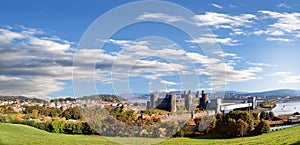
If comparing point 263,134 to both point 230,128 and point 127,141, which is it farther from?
point 127,141

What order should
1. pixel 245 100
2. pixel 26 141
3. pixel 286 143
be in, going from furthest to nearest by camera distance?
1. pixel 245 100
2. pixel 26 141
3. pixel 286 143

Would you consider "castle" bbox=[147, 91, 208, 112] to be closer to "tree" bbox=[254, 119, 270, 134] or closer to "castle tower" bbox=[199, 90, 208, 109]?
"castle tower" bbox=[199, 90, 208, 109]

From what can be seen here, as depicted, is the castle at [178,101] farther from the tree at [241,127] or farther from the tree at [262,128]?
the tree at [262,128]

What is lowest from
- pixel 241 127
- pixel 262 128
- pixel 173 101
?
pixel 262 128

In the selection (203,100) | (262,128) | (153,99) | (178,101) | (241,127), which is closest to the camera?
(153,99)

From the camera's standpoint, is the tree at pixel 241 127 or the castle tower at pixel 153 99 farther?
the tree at pixel 241 127

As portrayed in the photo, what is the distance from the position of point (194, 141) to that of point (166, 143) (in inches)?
90.1

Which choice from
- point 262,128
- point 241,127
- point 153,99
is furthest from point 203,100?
point 262,128

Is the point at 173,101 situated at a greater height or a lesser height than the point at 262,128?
greater

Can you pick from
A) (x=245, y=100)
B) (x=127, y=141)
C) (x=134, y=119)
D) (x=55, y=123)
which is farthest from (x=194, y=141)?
(x=245, y=100)

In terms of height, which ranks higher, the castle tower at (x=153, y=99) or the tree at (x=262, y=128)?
the castle tower at (x=153, y=99)

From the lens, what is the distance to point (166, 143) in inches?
770

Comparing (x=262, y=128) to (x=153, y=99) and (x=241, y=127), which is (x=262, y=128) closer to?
(x=241, y=127)

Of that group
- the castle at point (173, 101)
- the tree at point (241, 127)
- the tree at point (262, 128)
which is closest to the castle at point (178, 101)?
the castle at point (173, 101)
